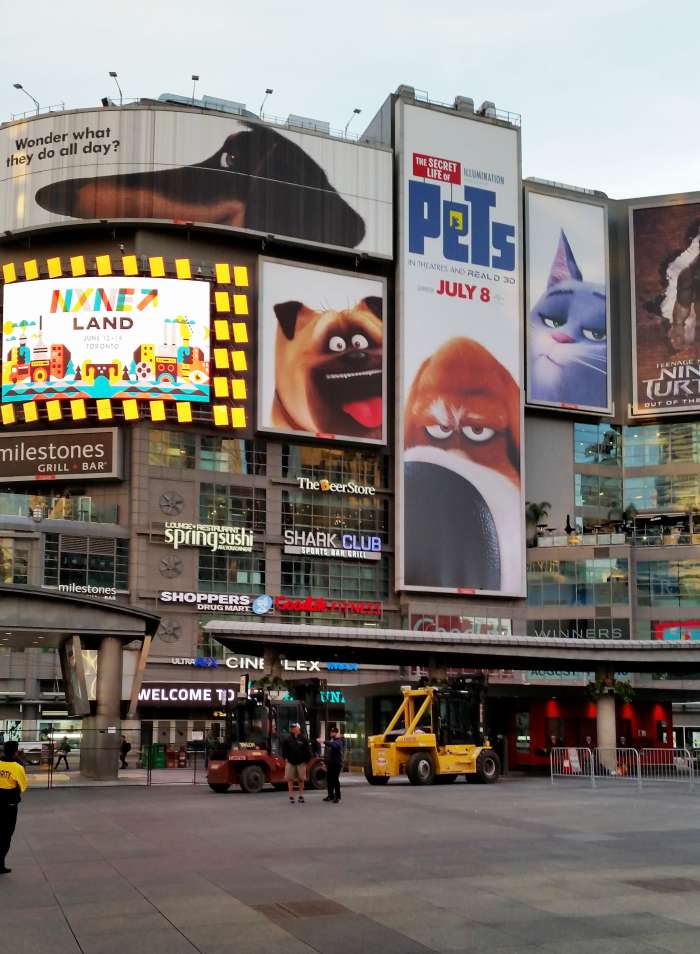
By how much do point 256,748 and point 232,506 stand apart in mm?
52832

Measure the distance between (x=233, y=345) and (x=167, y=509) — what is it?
44.4 feet

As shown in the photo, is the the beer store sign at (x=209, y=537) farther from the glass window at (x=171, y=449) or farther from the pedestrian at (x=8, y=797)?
the pedestrian at (x=8, y=797)

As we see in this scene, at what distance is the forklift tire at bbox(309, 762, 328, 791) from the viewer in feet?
129

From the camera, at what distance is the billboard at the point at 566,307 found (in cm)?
10381

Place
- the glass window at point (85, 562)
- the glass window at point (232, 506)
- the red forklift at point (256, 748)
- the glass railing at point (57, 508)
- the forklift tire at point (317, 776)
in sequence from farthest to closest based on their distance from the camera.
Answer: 1. the glass window at point (232, 506)
2. the glass railing at point (57, 508)
3. the glass window at point (85, 562)
4. the forklift tire at point (317, 776)
5. the red forklift at point (256, 748)

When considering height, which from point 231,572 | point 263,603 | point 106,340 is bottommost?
point 263,603

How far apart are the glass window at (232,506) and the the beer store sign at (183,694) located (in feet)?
39.2

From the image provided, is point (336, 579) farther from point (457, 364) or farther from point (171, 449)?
point (457, 364)

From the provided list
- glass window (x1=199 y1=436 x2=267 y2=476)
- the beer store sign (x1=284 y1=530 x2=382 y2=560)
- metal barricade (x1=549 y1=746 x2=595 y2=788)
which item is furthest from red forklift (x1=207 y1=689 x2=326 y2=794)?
the beer store sign (x1=284 y1=530 x2=382 y2=560)

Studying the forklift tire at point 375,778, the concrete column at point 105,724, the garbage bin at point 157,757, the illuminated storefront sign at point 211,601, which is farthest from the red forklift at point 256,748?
the illuminated storefront sign at point 211,601

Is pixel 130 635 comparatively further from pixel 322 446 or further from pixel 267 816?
pixel 322 446

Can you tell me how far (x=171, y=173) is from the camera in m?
92.4

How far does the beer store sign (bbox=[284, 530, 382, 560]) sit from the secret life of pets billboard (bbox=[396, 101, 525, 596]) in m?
2.34

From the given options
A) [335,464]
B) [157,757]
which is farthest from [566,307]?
[157,757]
